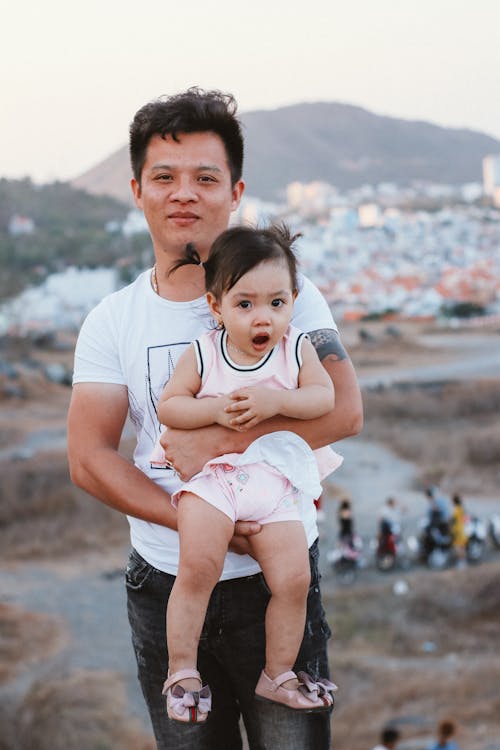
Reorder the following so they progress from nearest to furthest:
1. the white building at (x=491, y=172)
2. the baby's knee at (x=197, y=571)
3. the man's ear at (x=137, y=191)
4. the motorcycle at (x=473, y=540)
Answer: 1. the baby's knee at (x=197, y=571)
2. the man's ear at (x=137, y=191)
3. the motorcycle at (x=473, y=540)
4. the white building at (x=491, y=172)

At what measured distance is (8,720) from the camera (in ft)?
23.7

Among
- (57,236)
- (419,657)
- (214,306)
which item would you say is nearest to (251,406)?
(214,306)

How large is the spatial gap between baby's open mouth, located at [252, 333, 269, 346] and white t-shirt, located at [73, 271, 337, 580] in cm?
14

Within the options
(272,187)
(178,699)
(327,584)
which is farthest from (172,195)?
(272,187)

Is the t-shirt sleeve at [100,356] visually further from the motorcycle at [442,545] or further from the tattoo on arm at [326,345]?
the motorcycle at [442,545]

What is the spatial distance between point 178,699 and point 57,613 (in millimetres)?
8801

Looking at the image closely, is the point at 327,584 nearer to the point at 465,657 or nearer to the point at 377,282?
the point at 465,657

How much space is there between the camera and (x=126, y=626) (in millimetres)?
9258

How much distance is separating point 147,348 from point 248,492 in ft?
1.01

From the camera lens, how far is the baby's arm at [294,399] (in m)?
1.45

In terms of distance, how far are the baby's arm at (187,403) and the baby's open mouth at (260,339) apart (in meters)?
0.10

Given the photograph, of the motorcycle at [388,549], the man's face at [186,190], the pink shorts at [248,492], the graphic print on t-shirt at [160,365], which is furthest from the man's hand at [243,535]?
the motorcycle at [388,549]

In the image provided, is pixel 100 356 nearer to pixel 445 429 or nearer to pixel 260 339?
pixel 260 339

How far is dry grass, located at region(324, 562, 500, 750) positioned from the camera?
7.09 meters
